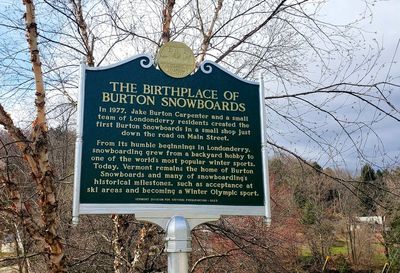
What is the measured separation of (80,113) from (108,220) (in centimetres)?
400

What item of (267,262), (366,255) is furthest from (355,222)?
(267,262)

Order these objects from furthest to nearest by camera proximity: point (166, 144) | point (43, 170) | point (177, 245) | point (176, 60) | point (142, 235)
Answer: point (142, 235) → point (43, 170) → point (176, 60) → point (166, 144) → point (177, 245)

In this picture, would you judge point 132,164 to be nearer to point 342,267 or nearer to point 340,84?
point 340,84

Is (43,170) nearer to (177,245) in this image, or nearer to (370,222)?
(177,245)

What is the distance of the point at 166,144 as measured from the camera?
4.12 meters

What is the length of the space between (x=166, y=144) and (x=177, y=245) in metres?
0.89

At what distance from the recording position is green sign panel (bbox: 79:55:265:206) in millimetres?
3928

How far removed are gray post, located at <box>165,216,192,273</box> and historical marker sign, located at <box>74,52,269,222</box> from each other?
15 cm

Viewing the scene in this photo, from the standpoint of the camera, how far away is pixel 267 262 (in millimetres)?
6465

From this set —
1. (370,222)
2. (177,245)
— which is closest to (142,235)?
(177,245)

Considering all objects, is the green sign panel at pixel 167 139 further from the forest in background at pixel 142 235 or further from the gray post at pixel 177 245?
the forest in background at pixel 142 235

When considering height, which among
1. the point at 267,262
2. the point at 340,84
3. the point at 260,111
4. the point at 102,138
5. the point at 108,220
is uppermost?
the point at 340,84

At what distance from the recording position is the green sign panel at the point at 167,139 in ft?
12.9

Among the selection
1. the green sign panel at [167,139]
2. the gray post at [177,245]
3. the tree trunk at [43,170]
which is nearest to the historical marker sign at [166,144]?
the green sign panel at [167,139]
